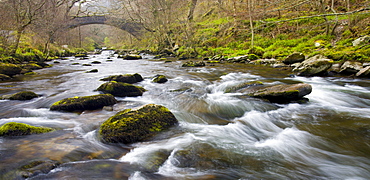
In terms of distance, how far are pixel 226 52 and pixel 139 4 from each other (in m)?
16.6

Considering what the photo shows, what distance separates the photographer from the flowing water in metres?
2.70

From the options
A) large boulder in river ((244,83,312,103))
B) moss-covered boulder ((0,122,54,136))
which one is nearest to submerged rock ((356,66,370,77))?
large boulder in river ((244,83,312,103))

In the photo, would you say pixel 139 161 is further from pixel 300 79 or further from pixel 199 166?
pixel 300 79

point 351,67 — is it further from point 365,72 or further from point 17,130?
point 17,130

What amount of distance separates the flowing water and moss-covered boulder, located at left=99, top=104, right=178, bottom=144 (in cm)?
16

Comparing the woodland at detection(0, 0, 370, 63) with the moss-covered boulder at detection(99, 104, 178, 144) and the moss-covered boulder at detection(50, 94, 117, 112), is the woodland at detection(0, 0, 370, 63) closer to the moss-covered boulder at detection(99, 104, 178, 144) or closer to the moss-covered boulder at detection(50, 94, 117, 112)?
the moss-covered boulder at detection(99, 104, 178, 144)

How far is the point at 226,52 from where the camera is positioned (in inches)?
784

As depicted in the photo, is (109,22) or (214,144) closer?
(214,144)

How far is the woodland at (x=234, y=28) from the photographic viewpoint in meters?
11.7

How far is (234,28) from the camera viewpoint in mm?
24000

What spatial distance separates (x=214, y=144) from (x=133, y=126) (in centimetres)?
150

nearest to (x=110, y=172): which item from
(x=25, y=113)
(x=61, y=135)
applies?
(x=61, y=135)

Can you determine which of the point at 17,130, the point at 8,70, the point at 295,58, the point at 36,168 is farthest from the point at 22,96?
the point at 295,58

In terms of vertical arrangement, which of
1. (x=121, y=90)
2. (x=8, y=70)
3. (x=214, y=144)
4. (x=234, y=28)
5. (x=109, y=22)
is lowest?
(x=214, y=144)
